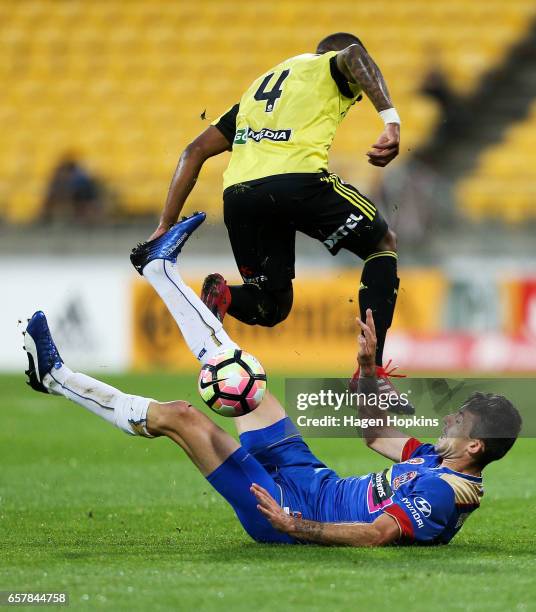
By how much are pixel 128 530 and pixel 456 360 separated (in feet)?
35.2

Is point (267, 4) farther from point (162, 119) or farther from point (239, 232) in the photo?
point (239, 232)

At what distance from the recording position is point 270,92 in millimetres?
6926

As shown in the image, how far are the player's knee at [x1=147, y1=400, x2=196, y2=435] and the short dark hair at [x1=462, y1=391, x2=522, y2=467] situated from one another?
4.34ft

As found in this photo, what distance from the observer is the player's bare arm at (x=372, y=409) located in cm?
644

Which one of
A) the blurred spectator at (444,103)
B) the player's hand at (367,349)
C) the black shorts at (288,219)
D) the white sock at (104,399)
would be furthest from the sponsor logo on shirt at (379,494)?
the blurred spectator at (444,103)

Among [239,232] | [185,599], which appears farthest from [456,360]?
[185,599]

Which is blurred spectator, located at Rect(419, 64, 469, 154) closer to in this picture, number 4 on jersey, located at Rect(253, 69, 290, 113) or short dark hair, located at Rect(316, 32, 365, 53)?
short dark hair, located at Rect(316, 32, 365, 53)

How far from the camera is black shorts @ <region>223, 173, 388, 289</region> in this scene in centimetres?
676

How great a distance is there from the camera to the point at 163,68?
21.5 meters

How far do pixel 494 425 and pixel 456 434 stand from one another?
0.60 feet

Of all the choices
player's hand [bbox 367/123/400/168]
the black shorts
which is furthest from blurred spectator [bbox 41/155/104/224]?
player's hand [bbox 367/123/400/168]

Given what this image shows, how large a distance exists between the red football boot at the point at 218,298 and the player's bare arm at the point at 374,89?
4.35 ft

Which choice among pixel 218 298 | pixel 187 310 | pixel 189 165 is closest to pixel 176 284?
pixel 187 310

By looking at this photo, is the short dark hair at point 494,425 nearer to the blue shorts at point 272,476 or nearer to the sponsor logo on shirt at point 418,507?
the sponsor logo on shirt at point 418,507
